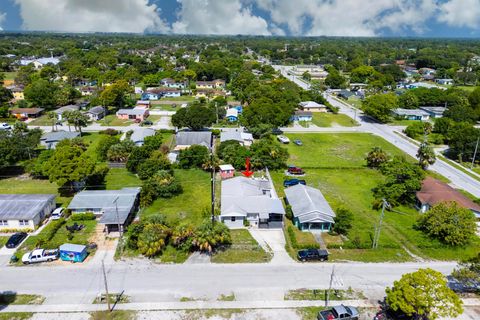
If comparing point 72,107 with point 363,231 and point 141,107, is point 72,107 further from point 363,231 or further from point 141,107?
point 363,231

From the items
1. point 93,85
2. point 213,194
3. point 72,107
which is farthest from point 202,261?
point 93,85

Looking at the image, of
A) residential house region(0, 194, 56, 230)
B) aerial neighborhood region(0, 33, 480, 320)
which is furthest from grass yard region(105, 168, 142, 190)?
residential house region(0, 194, 56, 230)

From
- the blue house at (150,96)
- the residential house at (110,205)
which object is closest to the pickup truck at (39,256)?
the residential house at (110,205)

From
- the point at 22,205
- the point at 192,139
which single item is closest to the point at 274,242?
the point at 22,205

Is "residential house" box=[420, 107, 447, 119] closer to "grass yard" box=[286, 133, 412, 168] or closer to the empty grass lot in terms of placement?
"grass yard" box=[286, 133, 412, 168]

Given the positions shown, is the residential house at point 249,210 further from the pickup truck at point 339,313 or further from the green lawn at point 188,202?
the pickup truck at point 339,313

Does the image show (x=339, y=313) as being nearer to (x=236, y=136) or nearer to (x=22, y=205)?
(x=22, y=205)
